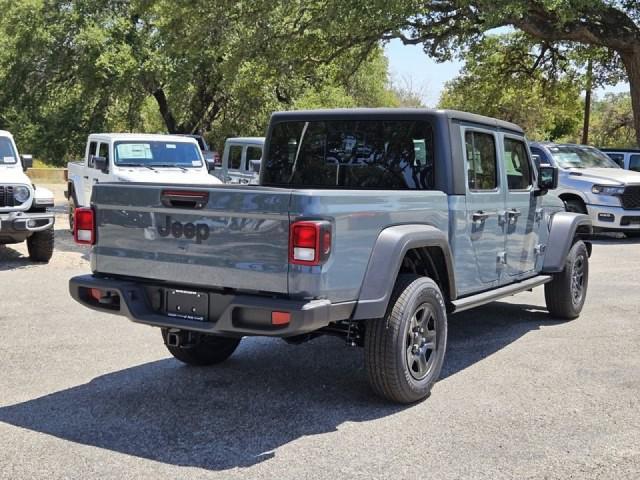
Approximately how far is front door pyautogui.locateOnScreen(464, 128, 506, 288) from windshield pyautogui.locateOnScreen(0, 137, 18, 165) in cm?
787

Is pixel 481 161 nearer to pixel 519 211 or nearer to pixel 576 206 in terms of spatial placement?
pixel 519 211

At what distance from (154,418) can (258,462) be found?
96 cm

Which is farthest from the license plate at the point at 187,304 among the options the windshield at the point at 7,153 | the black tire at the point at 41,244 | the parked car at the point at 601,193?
the parked car at the point at 601,193

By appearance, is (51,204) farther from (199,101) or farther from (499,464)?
(199,101)

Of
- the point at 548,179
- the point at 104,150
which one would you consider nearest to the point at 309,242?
the point at 548,179

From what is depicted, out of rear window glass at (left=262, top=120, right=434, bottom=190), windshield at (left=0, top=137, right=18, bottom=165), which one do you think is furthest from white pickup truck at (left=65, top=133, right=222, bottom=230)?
rear window glass at (left=262, top=120, right=434, bottom=190)

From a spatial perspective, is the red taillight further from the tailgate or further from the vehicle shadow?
the vehicle shadow

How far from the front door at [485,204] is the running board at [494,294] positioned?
4.0 inches

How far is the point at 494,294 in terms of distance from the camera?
6.11 metres

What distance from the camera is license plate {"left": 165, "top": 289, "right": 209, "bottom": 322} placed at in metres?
4.68

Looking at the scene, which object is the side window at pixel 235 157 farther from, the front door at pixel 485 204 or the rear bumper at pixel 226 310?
the rear bumper at pixel 226 310

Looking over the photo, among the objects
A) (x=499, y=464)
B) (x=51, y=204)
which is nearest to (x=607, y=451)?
(x=499, y=464)

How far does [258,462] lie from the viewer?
4.11 metres

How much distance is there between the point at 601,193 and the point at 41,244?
10014 mm
